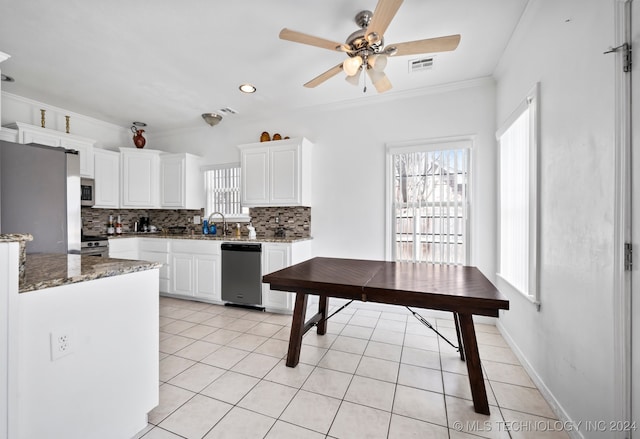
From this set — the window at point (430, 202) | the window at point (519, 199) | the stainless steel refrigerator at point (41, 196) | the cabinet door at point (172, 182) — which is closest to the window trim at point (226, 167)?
the cabinet door at point (172, 182)

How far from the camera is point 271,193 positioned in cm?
372

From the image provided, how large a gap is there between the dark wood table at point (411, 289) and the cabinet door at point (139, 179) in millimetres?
3348

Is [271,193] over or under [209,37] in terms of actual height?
under

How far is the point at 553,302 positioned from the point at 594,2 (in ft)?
5.32

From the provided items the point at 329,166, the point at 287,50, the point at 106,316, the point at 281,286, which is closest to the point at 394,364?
the point at 281,286

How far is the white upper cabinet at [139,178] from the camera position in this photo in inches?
165

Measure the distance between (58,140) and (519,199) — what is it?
17.1 feet

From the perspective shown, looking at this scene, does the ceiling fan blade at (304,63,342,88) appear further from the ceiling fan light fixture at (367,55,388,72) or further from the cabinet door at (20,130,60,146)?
the cabinet door at (20,130,60,146)

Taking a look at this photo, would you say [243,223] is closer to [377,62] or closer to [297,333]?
[297,333]

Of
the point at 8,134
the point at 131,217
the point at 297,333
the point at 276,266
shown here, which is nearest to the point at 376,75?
the point at 297,333

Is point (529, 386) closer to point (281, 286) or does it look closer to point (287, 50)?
point (281, 286)

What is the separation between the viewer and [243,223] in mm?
4258

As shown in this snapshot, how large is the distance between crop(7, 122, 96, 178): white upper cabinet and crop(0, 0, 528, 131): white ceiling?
456 millimetres

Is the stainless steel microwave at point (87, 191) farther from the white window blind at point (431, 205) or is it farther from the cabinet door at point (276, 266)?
the white window blind at point (431, 205)
